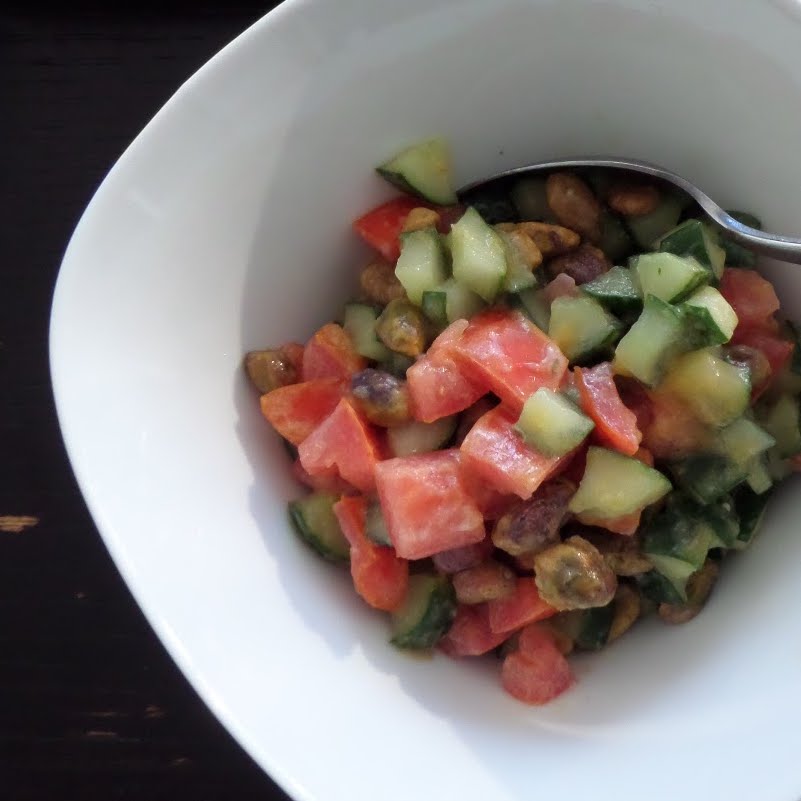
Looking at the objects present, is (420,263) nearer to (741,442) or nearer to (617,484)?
(617,484)

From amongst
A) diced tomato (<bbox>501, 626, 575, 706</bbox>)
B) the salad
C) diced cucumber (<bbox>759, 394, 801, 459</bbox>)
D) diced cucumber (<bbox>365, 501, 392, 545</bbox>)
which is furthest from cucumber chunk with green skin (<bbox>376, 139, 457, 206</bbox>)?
diced tomato (<bbox>501, 626, 575, 706</bbox>)

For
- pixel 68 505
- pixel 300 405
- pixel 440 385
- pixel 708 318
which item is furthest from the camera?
pixel 68 505

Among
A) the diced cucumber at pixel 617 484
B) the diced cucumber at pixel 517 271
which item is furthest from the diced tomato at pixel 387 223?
the diced cucumber at pixel 617 484

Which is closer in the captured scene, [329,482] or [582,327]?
[582,327]

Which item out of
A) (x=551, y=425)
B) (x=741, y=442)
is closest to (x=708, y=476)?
(x=741, y=442)

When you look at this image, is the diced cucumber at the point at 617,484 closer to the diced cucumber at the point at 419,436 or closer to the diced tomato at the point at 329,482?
the diced cucumber at the point at 419,436
